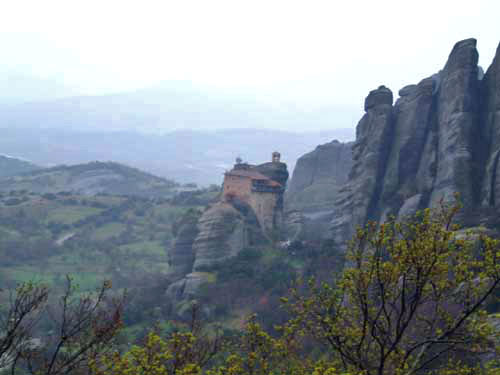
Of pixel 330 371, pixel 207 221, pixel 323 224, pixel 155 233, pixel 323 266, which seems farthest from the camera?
pixel 155 233

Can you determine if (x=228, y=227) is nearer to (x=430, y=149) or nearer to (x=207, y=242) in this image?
(x=207, y=242)

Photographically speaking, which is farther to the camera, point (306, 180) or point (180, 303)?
point (306, 180)

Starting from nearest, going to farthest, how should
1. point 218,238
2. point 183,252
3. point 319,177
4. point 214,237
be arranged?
point 214,237, point 218,238, point 183,252, point 319,177

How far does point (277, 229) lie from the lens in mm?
81625

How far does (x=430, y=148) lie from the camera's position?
59.2 m

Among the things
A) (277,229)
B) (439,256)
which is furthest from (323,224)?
(439,256)

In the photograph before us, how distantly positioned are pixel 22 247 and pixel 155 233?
30613mm

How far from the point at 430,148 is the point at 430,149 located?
0.14 meters

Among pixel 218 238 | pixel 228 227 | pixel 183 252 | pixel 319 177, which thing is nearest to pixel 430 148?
pixel 228 227

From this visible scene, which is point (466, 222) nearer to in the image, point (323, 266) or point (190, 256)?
point (323, 266)

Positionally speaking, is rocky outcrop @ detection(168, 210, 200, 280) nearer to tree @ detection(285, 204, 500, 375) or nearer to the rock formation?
the rock formation

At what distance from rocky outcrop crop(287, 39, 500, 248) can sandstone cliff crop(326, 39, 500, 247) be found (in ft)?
0.29

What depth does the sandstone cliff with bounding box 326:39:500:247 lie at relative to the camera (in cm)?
5234

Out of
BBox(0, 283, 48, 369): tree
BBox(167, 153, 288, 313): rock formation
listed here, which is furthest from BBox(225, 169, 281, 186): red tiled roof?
BBox(0, 283, 48, 369): tree
